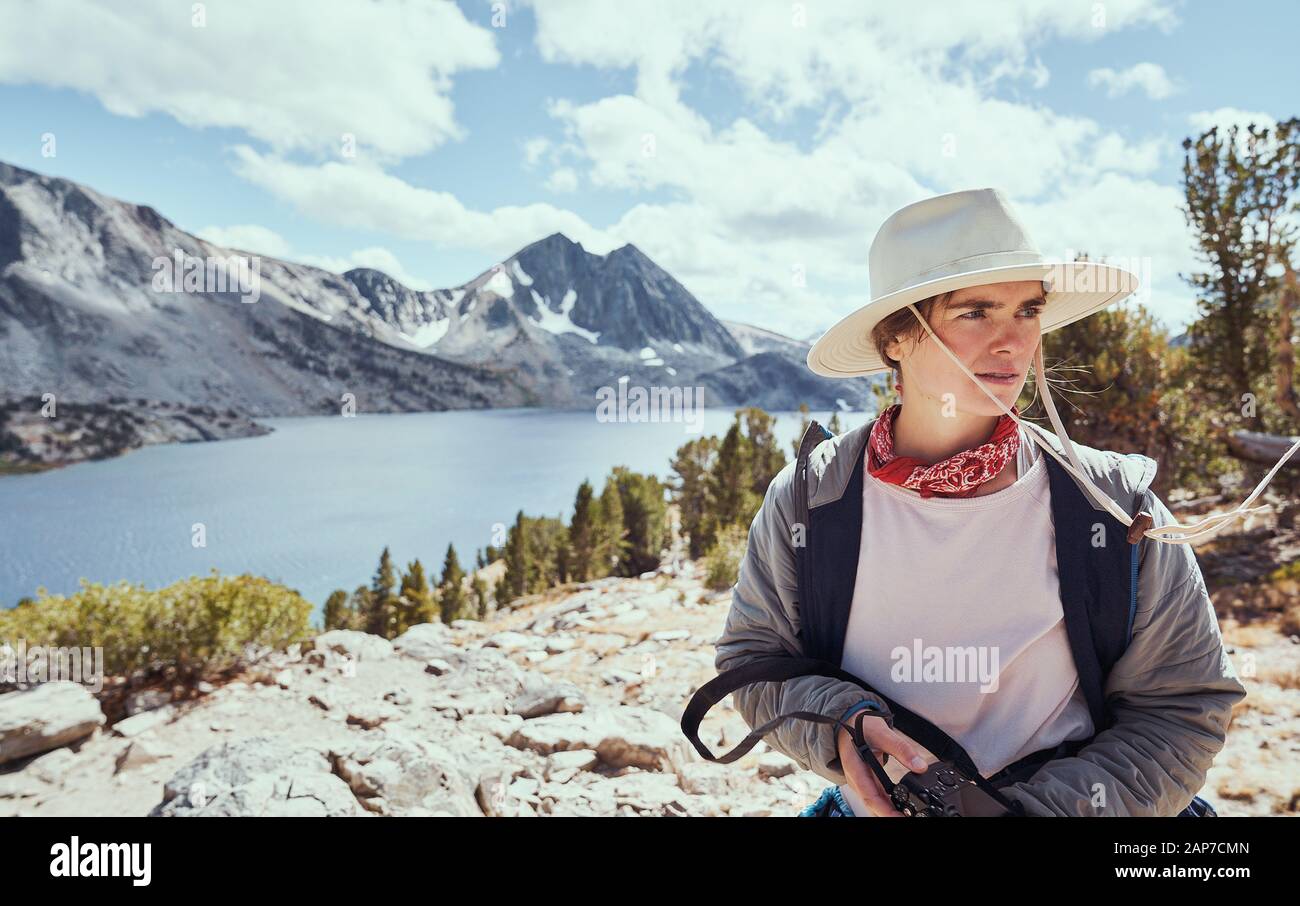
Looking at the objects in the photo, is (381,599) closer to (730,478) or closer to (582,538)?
(582,538)

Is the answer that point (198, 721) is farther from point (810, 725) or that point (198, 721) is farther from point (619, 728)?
point (810, 725)

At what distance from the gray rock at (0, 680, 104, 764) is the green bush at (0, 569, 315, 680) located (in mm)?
955

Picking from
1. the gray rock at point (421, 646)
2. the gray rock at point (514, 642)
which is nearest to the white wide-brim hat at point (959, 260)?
the gray rock at point (421, 646)

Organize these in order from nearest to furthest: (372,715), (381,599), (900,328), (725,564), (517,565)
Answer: (900,328), (372,715), (725,564), (517,565), (381,599)

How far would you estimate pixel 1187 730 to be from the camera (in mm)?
1456

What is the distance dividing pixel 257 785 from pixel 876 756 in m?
3.45

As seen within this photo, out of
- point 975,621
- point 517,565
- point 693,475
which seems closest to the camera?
point 975,621

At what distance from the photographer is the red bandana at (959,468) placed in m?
1.63

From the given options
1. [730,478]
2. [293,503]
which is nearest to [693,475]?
[730,478]

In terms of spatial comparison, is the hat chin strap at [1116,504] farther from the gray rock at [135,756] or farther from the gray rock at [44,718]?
the gray rock at [44,718]

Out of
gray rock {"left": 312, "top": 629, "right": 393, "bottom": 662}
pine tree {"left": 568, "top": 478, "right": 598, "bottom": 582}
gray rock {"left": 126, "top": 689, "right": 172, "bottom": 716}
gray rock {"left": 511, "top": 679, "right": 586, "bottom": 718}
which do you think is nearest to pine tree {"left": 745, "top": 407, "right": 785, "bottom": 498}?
pine tree {"left": 568, "top": 478, "right": 598, "bottom": 582}

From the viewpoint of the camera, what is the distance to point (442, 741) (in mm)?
5137

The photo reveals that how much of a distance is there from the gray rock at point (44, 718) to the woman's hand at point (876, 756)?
6.35m
